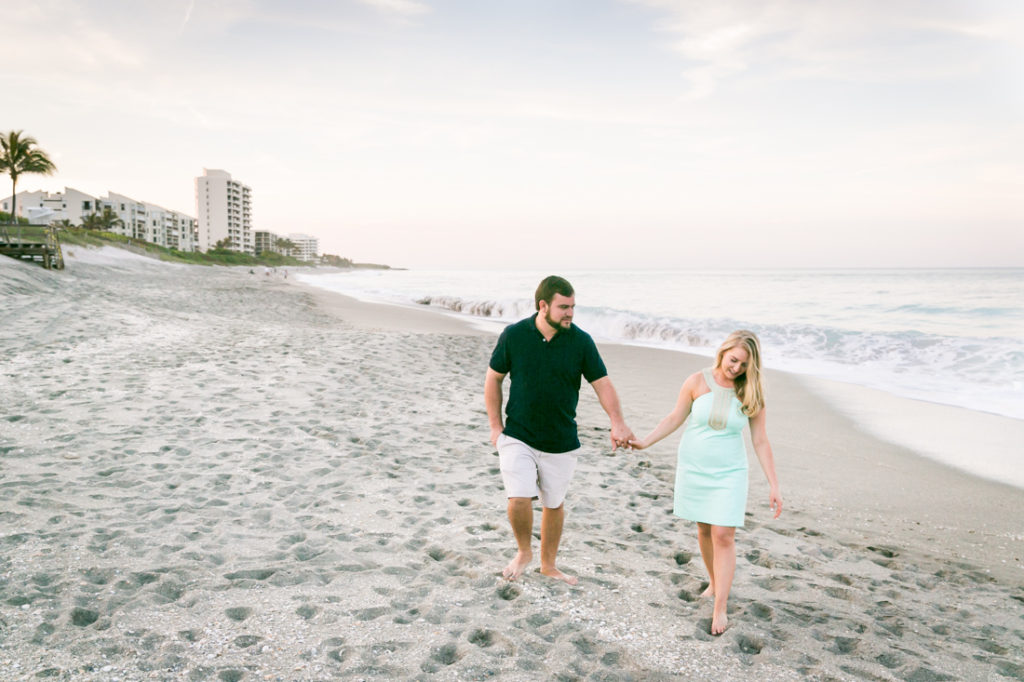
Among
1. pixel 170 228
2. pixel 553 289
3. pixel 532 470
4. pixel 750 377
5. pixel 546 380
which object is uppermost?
pixel 170 228

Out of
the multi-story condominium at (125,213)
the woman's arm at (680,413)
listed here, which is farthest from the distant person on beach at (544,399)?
the multi-story condominium at (125,213)

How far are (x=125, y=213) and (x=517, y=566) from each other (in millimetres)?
135437

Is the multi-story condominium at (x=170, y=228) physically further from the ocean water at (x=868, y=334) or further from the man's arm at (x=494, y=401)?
the man's arm at (x=494, y=401)

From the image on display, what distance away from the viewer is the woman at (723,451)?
132 inches

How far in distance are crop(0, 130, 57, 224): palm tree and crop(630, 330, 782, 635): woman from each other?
49815mm

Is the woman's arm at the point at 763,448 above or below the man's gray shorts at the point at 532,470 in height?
above

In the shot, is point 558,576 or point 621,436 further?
point 558,576

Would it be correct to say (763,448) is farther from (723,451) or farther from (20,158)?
(20,158)

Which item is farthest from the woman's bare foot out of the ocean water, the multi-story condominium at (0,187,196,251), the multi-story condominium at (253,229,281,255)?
the multi-story condominium at (253,229,281,255)

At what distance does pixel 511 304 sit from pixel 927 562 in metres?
25.7

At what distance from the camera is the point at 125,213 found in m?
115

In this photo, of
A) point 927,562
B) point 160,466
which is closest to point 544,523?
point 927,562

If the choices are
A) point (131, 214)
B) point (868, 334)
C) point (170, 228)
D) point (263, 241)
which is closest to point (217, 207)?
point (170, 228)

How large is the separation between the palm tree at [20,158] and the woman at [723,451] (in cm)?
4981
